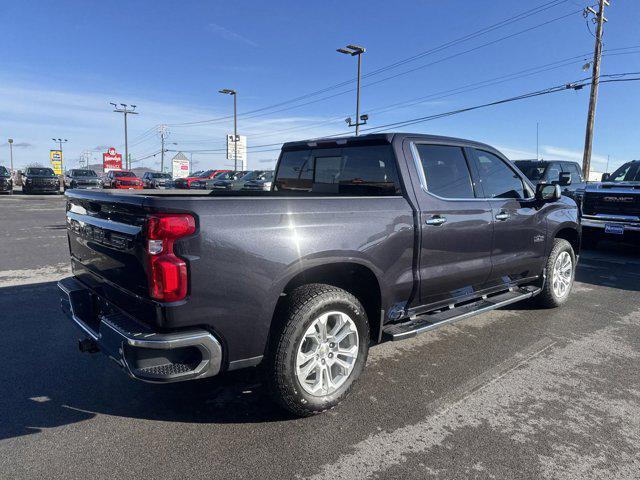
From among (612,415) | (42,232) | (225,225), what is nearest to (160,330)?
(225,225)

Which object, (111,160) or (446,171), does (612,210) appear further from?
(111,160)

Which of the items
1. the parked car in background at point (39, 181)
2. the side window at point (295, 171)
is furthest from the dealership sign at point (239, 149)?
the side window at point (295, 171)

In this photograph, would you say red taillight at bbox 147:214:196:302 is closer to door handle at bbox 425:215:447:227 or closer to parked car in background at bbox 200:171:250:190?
door handle at bbox 425:215:447:227

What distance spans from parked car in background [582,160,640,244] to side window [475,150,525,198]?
585 centimetres

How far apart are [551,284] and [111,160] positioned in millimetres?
62424

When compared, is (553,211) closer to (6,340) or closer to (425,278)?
(425,278)

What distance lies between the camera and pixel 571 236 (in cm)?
574

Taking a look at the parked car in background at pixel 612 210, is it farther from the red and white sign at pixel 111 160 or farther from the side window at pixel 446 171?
the red and white sign at pixel 111 160

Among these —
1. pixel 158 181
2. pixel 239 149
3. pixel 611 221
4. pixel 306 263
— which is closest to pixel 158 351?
pixel 306 263

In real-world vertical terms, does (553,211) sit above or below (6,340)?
above

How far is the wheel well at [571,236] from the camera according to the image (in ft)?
18.3

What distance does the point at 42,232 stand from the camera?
36.7 feet

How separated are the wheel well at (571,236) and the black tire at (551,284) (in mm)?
159

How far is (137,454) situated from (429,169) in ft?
9.52
